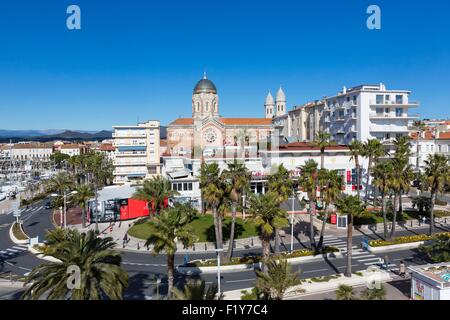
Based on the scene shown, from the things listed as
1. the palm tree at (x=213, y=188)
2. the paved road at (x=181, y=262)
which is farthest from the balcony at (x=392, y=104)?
the palm tree at (x=213, y=188)

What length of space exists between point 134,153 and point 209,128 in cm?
2286

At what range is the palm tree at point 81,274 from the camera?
18.5 m

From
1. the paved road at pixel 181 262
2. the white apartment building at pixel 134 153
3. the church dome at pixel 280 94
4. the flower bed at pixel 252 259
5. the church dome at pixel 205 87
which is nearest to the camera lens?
the paved road at pixel 181 262

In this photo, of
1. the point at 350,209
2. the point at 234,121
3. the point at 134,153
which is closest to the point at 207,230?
→ the point at 350,209

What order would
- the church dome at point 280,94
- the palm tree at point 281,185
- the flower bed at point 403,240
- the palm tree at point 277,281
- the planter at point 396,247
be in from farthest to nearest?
the church dome at point 280,94, the flower bed at point 403,240, the planter at point 396,247, the palm tree at point 281,185, the palm tree at point 277,281

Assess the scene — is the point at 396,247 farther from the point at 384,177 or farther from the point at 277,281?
the point at 277,281

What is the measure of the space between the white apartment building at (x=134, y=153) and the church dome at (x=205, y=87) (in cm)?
2509

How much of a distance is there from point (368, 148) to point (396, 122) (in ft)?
74.8

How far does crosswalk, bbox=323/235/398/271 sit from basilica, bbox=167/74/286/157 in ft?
199

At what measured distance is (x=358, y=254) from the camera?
39844 mm

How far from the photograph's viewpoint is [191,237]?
2445cm

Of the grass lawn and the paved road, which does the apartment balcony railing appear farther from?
the paved road

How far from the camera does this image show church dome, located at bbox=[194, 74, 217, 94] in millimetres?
116500

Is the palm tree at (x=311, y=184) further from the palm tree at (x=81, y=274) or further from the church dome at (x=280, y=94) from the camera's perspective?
the church dome at (x=280, y=94)
